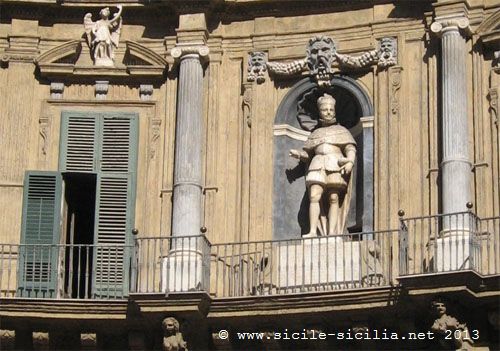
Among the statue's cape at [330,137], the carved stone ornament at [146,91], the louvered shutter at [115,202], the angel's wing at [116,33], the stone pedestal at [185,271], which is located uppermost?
the angel's wing at [116,33]

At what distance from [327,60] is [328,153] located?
4.29 feet

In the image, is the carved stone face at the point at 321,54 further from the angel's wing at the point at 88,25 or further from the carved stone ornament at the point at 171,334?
the carved stone ornament at the point at 171,334

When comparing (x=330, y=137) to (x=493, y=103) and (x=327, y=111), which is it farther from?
(x=493, y=103)

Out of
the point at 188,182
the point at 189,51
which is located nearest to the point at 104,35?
the point at 189,51

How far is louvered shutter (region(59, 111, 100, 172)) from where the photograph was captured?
2472cm

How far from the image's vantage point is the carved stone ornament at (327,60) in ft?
79.5

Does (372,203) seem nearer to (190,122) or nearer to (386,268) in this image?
(386,268)

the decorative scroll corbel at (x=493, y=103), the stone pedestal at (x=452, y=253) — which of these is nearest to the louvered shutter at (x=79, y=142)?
the stone pedestal at (x=452, y=253)

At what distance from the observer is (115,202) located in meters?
24.5

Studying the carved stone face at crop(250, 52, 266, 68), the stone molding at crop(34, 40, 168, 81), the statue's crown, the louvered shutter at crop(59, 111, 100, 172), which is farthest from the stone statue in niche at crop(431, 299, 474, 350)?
the stone molding at crop(34, 40, 168, 81)

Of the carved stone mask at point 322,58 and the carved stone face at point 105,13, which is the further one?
the carved stone face at point 105,13

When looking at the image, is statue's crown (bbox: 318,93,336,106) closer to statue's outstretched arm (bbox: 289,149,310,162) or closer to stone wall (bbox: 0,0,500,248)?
stone wall (bbox: 0,0,500,248)

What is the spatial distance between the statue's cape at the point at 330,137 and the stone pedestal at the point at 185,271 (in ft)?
7.09

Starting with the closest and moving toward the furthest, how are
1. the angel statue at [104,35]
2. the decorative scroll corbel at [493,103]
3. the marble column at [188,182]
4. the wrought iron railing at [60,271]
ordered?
the marble column at [188,182] → the decorative scroll corbel at [493,103] → the wrought iron railing at [60,271] → the angel statue at [104,35]
